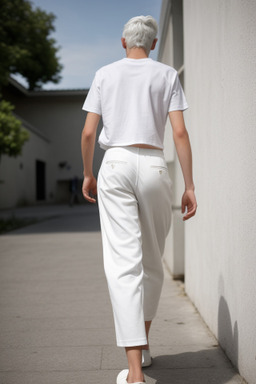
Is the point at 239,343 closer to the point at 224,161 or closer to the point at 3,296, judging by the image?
the point at 224,161

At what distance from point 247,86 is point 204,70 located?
1.37m

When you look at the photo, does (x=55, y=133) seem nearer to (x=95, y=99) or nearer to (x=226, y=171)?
(x=226, y=171)

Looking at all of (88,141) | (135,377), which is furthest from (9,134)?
(135,377)

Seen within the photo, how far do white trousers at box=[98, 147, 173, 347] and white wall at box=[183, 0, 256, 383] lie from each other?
44 cm

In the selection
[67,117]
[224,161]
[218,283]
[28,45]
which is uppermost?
[28,45]

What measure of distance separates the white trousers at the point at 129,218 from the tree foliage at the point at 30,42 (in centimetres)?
1992

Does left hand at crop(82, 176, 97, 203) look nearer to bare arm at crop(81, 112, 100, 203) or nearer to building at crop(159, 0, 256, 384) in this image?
bare arm at crop(81, 112, 100, 203)

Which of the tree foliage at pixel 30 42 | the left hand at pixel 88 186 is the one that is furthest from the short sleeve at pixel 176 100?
the tree foliage at pixel 30 42

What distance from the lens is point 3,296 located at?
208 inches

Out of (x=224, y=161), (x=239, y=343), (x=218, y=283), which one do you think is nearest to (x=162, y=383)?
(x=239, y=343)

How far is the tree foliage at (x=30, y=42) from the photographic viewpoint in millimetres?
23328

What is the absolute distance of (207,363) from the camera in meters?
3.11

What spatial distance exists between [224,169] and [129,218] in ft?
2.67

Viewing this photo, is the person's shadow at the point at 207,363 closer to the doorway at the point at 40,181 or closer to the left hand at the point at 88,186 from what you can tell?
the left hand at the point at 88,186
